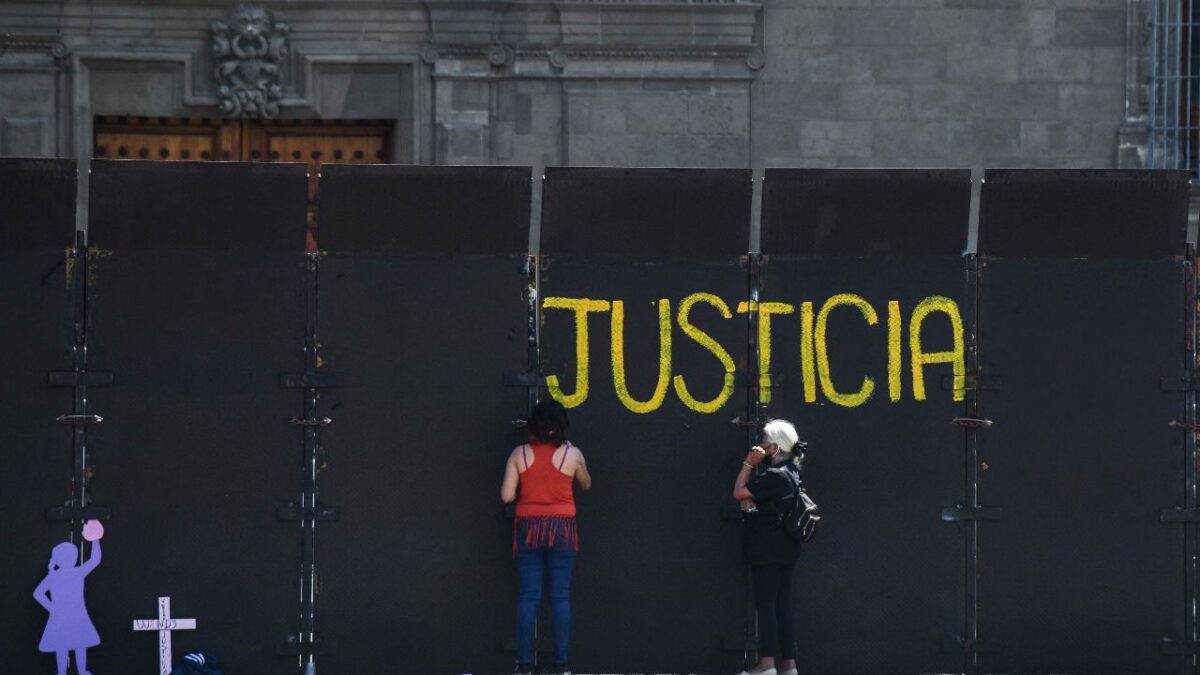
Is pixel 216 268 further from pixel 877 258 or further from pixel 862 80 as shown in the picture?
pixel 862 80

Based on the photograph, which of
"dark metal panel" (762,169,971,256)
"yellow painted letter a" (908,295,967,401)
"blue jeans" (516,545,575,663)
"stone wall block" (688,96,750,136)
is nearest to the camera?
"blue jeans" (516,545,575,663)

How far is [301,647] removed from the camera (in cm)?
1130

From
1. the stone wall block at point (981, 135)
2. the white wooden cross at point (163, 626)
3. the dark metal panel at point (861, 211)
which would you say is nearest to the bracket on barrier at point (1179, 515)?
the dark metal panel at point (861, 211)

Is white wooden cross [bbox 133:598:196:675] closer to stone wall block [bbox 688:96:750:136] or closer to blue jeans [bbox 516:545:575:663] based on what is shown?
blue jeans [bbox 516:545:575:663]

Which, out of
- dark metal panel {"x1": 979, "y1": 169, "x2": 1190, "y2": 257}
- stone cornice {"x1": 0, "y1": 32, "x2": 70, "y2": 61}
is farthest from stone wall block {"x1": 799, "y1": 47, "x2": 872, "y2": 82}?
dark metal panel {"x1": 979, "y1": 169, "x2": 1190, "y2": 257}

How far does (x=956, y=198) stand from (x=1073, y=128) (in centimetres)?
677

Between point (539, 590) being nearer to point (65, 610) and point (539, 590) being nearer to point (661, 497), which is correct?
point (661, 497)

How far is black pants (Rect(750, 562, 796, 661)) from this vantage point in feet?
36.5

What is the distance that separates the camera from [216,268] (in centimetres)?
1126

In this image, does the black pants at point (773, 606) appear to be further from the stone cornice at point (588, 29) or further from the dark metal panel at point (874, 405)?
the stone cornice at point (588, 29)

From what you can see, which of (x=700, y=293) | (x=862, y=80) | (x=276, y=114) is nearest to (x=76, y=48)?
(x=276, y=114)

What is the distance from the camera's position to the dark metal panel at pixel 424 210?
11258mm

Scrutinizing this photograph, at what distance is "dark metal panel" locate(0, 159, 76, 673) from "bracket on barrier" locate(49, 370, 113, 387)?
0.04 meters

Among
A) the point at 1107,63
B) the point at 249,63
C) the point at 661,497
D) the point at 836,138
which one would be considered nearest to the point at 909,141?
the point at 836,138
